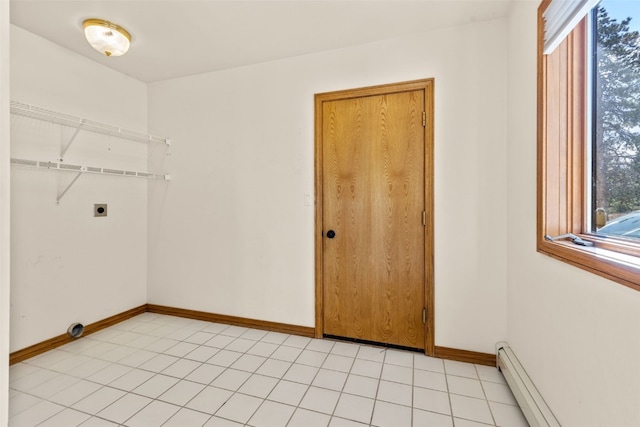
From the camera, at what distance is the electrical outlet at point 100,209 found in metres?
2.75

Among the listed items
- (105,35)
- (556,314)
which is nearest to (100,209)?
(105,35)

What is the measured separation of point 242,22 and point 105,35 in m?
1.01

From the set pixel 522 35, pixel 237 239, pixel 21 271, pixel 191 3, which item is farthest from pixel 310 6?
pixel 21 271

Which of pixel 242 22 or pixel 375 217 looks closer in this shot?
pixel 242 22

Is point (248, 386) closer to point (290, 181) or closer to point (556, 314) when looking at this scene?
point (290, 181)

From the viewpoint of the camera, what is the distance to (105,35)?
2.15 m

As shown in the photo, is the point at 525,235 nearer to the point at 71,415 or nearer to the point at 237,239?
the point at 237,239

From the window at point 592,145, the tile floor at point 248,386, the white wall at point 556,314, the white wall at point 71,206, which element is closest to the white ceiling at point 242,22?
the white wall at point 71,206

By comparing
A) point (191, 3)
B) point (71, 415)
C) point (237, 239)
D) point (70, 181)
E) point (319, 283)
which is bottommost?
point (71, 415)

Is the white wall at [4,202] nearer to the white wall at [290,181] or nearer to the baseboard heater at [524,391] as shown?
the baseboard heater at [524,391]

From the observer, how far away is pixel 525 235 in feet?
5.79

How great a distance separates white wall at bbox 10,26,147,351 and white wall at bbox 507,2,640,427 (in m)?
3.47

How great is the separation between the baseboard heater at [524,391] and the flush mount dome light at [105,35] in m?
3.54

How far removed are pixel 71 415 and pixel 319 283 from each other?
177 centimetres
